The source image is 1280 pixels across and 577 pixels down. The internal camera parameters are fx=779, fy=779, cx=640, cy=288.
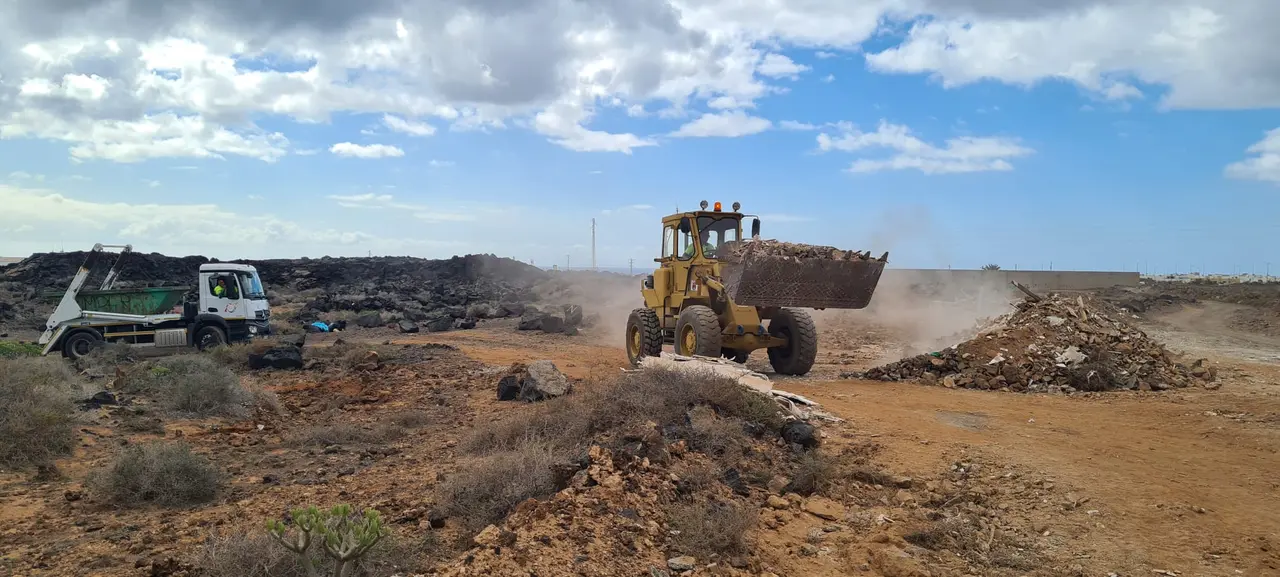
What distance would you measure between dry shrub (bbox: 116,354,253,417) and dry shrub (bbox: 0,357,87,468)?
4.21 feet

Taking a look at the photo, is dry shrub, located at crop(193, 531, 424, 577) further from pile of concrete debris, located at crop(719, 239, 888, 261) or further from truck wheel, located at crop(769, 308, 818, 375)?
truck wheel, located at crop(769, 308, 818, 375)

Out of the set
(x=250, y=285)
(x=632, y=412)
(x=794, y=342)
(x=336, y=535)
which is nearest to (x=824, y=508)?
(x=632, y=412)

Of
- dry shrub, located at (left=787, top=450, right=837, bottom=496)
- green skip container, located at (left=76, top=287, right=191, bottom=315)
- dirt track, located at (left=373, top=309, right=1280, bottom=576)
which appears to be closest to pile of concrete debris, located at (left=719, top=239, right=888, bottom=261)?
dirt track, located at (left=373, top=309, right=1280, bottom=576)

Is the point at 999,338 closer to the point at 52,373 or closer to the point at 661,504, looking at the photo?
the point at 661,504

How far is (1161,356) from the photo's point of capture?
1270 cm

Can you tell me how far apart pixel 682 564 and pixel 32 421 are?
297 inches

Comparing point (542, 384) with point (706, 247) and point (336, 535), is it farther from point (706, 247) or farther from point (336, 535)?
point (336, 535)

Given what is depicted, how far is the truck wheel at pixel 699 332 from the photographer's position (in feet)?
40.1

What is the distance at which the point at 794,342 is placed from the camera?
A: 533 inches

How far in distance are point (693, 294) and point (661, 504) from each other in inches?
327

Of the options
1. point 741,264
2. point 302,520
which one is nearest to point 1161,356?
point 741,264

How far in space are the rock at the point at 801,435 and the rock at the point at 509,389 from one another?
4823 mm

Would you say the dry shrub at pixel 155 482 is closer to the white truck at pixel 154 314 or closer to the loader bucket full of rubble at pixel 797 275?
the loader bucket full of rubble at pixel 797 275

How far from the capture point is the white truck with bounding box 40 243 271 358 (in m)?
17.6
